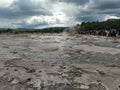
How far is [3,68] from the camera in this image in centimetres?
993

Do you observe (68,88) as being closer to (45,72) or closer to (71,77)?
(71,77)

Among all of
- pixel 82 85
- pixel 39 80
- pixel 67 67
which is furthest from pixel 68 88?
pixel 67 67

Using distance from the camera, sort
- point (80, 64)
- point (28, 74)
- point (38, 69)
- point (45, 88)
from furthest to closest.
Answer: point (80, 64), point (38, 69), point (28, 74), point (45, 88)

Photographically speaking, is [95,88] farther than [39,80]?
No

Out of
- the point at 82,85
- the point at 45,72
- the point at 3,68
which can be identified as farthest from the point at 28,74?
the point at 82,85

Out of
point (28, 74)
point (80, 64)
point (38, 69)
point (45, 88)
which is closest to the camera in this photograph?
point (45, 88)

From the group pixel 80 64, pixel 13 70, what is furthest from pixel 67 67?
pixel 13 70

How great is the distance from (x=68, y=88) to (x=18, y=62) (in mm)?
4045

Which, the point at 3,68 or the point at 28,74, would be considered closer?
the point at 28,74

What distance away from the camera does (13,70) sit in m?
9.70

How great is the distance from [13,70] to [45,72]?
1.21m

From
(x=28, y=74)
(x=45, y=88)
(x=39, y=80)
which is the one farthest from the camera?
(x=28, y=74)

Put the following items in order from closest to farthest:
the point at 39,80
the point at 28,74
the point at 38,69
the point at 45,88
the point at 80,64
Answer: the point at 45,88
the point at 39,80
the point at 28,74
the point at 38,69
the point at 80,64

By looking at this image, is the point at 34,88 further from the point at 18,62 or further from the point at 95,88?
the point at 18,62
